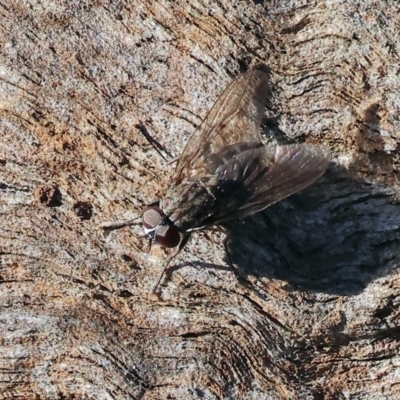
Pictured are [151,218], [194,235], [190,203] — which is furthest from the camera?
[190,203]

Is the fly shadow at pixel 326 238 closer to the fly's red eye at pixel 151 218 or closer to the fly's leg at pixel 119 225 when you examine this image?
the fly's red eye at pixel 151 218

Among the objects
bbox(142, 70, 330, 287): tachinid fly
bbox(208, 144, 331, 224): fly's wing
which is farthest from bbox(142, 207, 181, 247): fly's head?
bbox(208, 144, 331, 224): fly's wing

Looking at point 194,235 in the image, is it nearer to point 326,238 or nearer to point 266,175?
point 266,175

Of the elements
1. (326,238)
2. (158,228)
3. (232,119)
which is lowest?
(326,238)

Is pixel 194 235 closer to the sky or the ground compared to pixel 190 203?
closer to the ground

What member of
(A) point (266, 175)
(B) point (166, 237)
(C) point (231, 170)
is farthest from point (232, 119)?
(B) point (166, 237)

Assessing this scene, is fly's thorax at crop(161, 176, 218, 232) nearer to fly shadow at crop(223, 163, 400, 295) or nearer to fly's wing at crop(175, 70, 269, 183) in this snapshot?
fly's wing at crop(175, 70, 269, 183)
